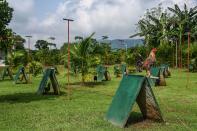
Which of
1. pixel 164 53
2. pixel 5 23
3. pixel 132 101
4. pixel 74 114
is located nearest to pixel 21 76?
pixel 5 23

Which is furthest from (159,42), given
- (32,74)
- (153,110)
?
(153,110)

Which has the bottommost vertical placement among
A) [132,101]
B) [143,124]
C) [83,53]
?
[143,124]

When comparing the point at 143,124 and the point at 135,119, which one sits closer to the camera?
the point at 143,124

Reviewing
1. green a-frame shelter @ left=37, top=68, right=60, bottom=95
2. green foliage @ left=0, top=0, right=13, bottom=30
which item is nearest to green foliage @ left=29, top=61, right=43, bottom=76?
green a-frame shelter @ left=37, top=68, right=60, bottom=95

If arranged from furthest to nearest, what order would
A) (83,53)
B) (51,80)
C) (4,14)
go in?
(83,53)
(51,80)
(4,14)

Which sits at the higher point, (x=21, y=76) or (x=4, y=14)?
(x=4, y=14)

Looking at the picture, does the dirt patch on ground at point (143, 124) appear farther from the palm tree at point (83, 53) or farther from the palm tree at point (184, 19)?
the palm tree at point (184, 19)

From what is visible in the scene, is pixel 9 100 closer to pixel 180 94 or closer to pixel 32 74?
pixel 180 94

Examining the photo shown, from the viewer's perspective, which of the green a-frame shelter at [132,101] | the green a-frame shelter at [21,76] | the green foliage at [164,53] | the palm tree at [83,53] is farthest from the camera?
the green foliage at [164,53]

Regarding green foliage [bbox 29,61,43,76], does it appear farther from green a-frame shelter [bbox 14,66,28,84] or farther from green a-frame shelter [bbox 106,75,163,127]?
green a-frame shelter [bbox 106,75,163,127]

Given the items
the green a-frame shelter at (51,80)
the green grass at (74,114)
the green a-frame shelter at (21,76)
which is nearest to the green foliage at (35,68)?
the green a-frame shelter at (21,76)

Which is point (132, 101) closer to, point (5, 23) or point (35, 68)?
point (5, 23)

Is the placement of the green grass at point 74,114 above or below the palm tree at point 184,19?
below

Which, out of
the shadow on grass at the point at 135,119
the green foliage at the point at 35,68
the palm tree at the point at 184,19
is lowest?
the shadow on grass at the point at 135,119
